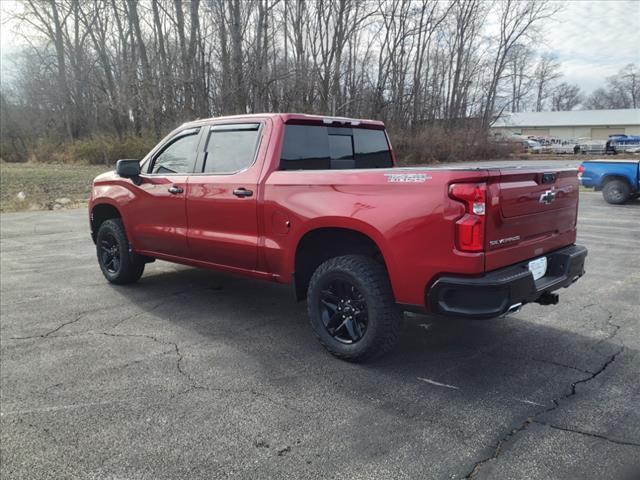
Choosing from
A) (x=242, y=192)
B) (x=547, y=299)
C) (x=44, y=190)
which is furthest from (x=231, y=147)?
(x=44, y=190)

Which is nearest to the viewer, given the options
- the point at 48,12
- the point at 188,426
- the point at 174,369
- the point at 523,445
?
the point at 523,445

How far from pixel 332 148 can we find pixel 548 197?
2.00 m

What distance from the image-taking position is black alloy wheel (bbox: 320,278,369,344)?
3850 millimetres

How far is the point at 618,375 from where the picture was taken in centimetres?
358

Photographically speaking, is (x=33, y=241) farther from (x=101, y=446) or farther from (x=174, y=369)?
(x=101, y=446)

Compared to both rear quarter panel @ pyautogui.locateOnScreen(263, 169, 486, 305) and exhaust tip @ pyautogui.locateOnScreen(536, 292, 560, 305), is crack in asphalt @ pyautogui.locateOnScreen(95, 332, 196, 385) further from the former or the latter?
exhaust tip @ pyautogui.locateOnScreen(536, 292, 560, 305)

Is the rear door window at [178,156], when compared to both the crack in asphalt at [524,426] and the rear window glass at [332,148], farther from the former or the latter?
the crack in asphalt at [524,426]

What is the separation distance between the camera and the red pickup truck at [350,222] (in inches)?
127

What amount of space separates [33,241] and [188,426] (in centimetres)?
800

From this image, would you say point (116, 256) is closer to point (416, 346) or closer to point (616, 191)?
point (416, 346)

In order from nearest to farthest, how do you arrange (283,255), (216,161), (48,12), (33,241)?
1. (283,255)
2. (216,161)
3. (33,241)
4. (48,12)

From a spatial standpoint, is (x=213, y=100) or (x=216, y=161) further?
(x=213, y=100)

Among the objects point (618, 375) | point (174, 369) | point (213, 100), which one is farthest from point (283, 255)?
point (213, 100)

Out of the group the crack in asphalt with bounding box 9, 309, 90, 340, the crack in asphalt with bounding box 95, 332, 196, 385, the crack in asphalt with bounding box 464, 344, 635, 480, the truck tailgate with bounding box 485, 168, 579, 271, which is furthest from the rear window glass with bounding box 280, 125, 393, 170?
the crack in asphalt with bounding box 464, 344, 635, 480
